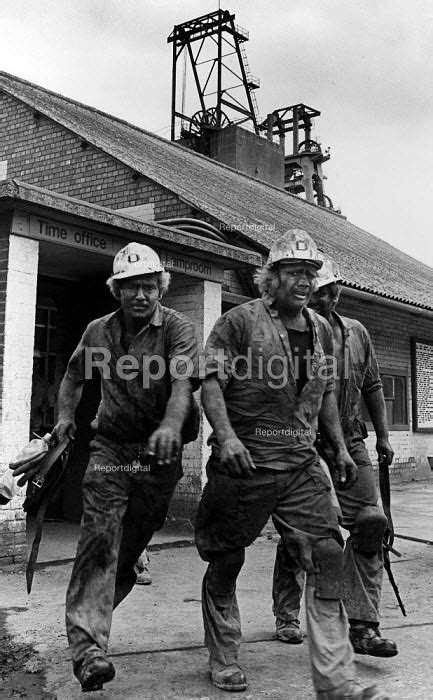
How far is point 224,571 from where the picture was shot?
371cm

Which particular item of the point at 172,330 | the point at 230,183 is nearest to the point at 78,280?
the point at 172,330

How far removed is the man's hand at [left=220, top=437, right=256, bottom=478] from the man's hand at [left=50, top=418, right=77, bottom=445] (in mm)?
856

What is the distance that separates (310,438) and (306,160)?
29.1 m

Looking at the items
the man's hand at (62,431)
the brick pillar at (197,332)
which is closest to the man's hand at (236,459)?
the man's hand at (62,431)

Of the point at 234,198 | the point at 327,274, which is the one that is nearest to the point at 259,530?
the point at 327,274

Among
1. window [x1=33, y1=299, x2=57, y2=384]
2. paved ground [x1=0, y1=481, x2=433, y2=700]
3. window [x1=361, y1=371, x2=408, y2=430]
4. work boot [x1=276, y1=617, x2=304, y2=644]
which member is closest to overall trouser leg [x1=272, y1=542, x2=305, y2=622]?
work boot [x1=276, y1=617, x2=304, y2=644]

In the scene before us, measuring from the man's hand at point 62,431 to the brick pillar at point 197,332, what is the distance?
13.9 ft

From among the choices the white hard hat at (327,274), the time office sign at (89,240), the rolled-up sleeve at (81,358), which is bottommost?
the rolled-up sleeve at (81,358)

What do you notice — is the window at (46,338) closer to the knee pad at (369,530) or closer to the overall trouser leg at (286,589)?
the overall trouser leg at (286,589)

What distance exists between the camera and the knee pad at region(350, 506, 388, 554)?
4246mm

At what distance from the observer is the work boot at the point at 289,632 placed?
14.1 ft

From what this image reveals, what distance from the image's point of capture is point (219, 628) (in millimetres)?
3686

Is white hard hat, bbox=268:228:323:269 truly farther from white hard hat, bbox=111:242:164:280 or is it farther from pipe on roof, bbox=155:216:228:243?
pipe on roof, bbox=155:216:228:243

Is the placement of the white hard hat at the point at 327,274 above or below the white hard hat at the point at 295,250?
above
